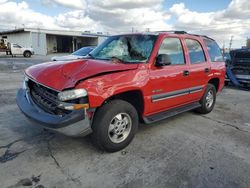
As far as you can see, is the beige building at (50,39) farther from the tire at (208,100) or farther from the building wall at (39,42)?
the tire at (208,100)

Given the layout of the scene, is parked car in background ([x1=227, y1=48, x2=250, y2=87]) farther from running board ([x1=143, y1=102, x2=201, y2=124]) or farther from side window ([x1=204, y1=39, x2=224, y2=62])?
running board ([x1=143, y1=102, x2=201, y2=124])

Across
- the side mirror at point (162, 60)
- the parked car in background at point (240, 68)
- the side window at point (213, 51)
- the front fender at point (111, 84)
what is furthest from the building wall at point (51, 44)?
the front fender at point (111, 84)

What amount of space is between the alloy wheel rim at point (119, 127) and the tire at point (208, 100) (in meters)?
2.57

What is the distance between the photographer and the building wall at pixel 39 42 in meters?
35.1

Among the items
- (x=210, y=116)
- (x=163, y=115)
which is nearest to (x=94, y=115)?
(x=163, y=115)

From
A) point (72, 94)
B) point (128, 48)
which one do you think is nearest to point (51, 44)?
point (128, 48)

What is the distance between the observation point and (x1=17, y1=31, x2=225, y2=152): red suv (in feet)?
9.68

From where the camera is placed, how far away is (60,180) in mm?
2738

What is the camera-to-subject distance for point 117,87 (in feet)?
10.5

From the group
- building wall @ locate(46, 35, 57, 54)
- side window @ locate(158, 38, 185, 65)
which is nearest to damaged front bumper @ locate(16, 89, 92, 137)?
side window @ locate(158, 38, 185, 65)

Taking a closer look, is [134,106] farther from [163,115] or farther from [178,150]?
[178,150]

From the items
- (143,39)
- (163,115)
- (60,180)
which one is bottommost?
(60,180)

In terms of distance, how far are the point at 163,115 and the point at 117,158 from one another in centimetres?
130

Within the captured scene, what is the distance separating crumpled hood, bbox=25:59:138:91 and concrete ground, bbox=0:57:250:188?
1105 mm
